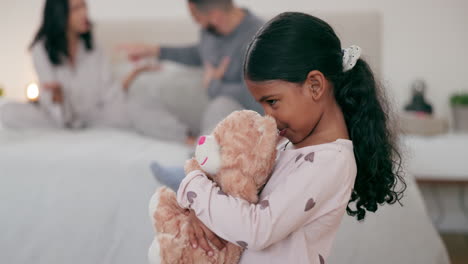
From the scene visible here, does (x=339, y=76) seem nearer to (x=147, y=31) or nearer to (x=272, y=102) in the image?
(x=272, y=102)

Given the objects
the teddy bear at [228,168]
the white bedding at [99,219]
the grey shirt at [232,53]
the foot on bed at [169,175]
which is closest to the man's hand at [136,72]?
the grey shirt at [232,53]

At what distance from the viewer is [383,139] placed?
2.97 feet

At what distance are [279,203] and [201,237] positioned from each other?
6.2 inches

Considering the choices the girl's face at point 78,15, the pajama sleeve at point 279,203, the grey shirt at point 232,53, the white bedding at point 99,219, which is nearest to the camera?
the pajama sleeve at point 279,203

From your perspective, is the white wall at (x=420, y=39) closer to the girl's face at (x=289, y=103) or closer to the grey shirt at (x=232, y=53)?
the grey shirt at (x=232, y=53)

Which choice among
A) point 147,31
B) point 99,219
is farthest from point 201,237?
point 147,31

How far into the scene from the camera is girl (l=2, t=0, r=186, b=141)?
2.25 m

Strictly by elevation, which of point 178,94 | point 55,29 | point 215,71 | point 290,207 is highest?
point 290,207

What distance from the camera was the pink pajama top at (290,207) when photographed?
79 centimetres

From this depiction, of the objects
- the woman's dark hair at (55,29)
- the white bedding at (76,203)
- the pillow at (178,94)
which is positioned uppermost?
the woman's dark hair at (55,29)

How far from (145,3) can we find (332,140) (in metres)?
2.20

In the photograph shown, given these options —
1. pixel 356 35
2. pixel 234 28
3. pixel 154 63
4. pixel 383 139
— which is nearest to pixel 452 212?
pixel 356 35

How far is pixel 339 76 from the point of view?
2.84 ft

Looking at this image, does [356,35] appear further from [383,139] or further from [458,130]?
[383,139]
